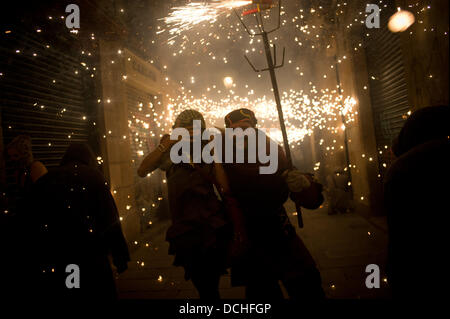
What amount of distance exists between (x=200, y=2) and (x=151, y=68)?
148 inches

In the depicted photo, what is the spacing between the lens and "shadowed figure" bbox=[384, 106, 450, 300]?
1720 millimetres

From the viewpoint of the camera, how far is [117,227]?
2.96 meters

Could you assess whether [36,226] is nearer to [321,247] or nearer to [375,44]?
[321,247]

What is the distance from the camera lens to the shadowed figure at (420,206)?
5.64 ft

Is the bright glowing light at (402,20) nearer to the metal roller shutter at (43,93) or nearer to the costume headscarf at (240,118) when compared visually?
the costume headscarf at (240,118)

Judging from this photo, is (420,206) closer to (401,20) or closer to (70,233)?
(70,233)

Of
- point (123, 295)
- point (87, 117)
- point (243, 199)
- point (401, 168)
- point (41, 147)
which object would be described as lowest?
point (123, 295)

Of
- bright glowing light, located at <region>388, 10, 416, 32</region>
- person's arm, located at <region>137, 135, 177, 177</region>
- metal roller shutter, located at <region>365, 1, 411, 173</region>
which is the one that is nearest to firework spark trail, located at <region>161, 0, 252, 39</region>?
bright glowing light, located at <region>388, 10, 416, 32</region>

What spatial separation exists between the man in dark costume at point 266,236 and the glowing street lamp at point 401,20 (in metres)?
3.09

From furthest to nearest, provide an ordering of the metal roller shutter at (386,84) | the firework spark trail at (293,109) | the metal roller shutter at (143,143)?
the firework spark trail at (293,109), the metal roller shutter at (143,143), the metal roller shutter at (386,84)

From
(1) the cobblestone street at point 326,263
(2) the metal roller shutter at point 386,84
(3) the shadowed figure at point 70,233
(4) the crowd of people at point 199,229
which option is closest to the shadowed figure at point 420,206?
(4) the crowd of people at point 199,229

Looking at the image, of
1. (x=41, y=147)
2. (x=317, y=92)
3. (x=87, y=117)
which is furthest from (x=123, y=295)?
(x=317, y=92)

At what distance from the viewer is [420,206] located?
1771mm

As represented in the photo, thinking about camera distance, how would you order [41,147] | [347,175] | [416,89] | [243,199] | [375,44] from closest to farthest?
[243,199], [416,89], [41,147], [375,44], [347,175]
